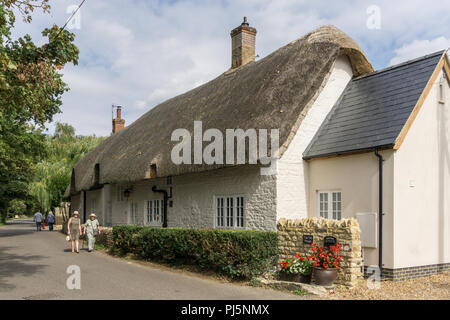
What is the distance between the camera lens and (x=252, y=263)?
948 centimetres

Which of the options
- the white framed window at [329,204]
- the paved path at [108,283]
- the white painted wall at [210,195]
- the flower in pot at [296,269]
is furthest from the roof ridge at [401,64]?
the paved path at [108,283]

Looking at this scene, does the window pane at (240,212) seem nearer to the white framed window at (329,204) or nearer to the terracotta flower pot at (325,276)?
the white framed window at (329,204)

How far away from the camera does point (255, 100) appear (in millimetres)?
12297

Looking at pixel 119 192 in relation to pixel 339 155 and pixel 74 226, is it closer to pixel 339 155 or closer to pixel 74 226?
pixel 74 226

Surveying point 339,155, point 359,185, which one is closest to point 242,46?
point 339,155

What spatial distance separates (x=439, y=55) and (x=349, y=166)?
3456mm

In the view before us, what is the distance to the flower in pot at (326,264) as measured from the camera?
8.57m

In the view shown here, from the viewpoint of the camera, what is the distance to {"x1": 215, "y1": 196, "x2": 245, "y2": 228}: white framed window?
11.9 meters

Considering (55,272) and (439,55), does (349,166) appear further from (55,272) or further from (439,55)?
(55,272)

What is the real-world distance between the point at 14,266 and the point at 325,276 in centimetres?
888

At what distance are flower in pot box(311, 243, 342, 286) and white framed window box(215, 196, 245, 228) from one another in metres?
3.16

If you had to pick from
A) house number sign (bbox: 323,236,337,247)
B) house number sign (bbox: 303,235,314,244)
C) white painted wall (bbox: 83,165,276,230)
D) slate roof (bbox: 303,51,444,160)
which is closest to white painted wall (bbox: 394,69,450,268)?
slate roof (bbox: 303,51,444,160)

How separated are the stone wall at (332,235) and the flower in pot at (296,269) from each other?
0.98 ft

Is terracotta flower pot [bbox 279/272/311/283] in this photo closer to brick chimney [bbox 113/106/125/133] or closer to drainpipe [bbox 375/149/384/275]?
drainpipe [bbox 375/149/384/275]
